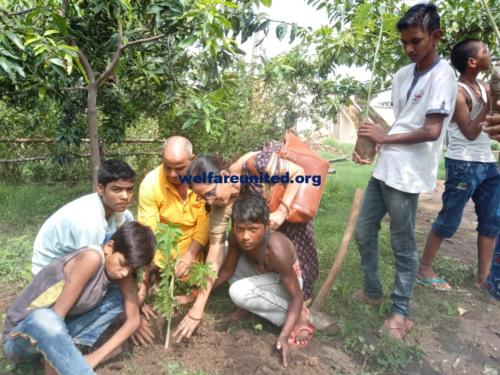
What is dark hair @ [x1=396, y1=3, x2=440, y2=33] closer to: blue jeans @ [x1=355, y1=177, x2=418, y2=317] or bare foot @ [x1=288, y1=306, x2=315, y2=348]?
blue jeans @ [x1=355, y1=177, x2=418, y2=317]

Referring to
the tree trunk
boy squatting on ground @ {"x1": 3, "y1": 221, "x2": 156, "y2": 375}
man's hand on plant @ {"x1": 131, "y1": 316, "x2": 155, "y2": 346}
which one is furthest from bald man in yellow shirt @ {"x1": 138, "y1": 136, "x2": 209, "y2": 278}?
the tree trunk

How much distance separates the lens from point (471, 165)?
8.86ft

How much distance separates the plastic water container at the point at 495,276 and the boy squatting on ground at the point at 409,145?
930mm

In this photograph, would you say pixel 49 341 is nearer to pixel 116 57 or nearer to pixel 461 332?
pixel 116 57

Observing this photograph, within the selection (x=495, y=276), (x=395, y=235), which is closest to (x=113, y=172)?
(x=395, y=235)

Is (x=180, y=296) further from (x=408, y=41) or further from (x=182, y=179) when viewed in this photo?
(x=408, y=41)

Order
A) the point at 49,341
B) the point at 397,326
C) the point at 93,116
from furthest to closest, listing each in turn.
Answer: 1. the point at 93,116
2. the point at 397,326
3. the point at 49,341

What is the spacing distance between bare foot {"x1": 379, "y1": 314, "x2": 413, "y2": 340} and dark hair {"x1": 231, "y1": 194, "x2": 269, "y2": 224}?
107cm

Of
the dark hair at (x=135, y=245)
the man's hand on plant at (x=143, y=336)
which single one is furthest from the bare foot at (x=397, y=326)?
the dark hair at (x=135, y=245)

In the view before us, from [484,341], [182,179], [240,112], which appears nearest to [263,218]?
[182,179]

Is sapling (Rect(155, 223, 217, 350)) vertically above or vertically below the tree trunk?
below

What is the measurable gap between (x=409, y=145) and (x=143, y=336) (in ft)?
6.30

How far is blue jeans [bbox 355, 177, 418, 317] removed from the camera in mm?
2191

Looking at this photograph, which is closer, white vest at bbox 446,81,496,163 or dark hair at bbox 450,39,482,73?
dark hair at bbox 450,39,482,73
